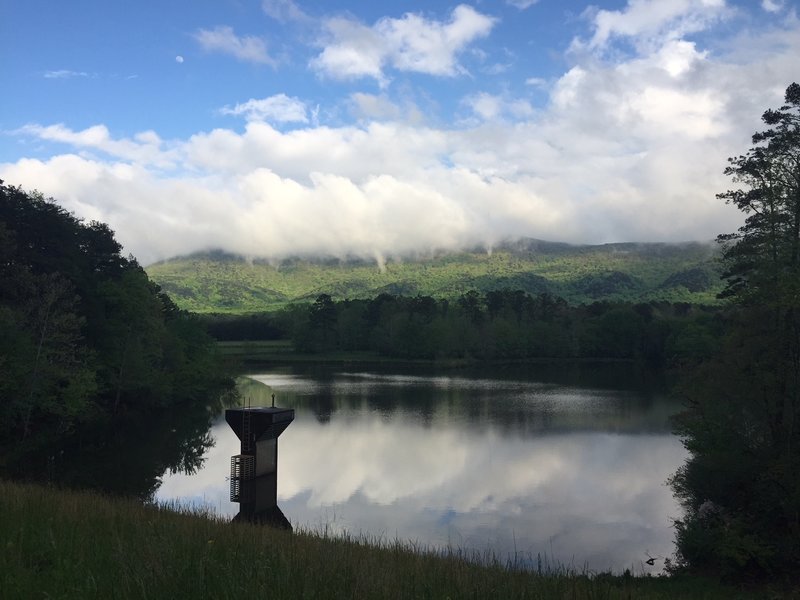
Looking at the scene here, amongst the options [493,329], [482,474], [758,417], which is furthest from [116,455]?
[493,329]

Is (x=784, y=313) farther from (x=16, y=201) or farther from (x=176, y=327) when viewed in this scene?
(x=176, y=327)

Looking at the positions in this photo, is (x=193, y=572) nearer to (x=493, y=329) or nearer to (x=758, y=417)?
(x=758, y=417)

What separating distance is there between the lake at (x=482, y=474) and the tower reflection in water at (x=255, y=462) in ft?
3.39

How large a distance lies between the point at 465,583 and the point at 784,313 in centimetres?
2068

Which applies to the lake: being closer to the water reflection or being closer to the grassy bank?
the water reflection

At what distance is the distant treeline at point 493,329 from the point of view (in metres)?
139

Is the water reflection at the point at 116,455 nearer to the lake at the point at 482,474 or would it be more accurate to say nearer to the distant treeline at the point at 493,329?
the lake at the point at 482,474

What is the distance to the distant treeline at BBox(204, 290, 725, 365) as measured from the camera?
139m

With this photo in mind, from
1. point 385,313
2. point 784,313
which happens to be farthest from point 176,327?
point 385,313

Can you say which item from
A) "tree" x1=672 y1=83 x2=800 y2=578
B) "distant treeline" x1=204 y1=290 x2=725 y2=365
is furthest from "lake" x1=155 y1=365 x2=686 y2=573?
"distant treeline" x1=204 y1=290 x2=725 y2=365

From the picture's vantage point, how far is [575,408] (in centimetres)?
6612

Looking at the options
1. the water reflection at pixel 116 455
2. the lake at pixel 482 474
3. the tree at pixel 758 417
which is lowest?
the lake at pixel 482 474

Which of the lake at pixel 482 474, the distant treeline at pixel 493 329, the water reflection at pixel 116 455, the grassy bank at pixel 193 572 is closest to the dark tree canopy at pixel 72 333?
the water reflection at pixel 116 455

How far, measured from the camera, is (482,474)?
3862 cm
